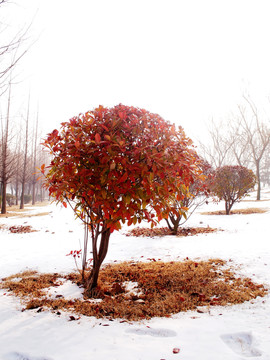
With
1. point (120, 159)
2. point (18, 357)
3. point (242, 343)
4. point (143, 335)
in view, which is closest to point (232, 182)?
point (120, 159)

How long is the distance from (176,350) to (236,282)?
173 centimetres

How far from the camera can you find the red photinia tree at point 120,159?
255 centimetres

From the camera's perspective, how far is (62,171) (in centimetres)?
288

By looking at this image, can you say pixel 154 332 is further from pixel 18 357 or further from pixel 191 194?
pixel 191 194

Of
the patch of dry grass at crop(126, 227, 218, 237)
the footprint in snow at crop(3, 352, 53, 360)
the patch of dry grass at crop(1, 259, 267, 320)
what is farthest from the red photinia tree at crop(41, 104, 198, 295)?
the patch of dry grass at crop(126, 227, 218, 237)

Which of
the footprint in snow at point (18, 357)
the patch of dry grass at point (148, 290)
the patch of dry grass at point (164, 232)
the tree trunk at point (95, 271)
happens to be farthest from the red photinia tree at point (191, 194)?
the footprint in snow at point (18, 357)

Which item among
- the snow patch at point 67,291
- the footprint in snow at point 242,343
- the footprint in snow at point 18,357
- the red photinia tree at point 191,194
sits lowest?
the snow patch at point 67,291

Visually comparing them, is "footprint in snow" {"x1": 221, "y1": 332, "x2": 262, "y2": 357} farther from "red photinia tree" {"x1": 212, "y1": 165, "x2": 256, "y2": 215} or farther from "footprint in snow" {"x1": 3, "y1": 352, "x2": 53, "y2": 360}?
"red photinia tree" {"x1": 212, "y1": 165, "x2": 256, "y2": 215}

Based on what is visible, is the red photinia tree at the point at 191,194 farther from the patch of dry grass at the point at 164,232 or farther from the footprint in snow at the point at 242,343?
the footprint in snow at the point at 242,343

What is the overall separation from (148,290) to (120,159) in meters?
1.74

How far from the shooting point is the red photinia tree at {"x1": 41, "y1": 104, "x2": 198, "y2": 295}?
8.37 ft

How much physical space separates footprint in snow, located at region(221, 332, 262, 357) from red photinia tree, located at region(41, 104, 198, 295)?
1.30m

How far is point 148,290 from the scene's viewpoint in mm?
3143

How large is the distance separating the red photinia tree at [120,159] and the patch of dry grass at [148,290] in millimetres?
889
